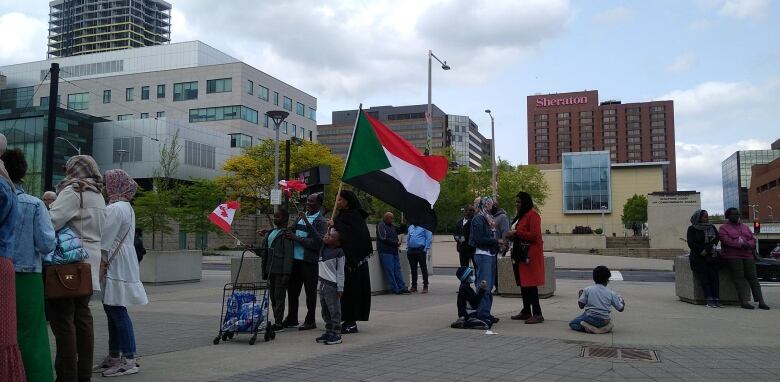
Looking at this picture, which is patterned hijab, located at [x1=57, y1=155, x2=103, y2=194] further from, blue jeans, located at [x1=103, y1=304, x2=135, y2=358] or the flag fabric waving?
the flag fabric waving

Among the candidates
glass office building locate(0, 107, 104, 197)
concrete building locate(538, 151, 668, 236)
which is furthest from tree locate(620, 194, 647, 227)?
glass office building locate(0, 107, 104, 197)

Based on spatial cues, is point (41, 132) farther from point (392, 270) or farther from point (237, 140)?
point (392, 270)

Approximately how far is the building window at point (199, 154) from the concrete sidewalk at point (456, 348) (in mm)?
57220

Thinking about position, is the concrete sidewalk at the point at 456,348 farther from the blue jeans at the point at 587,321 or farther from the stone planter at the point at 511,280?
the stone planter at the point at 511,280

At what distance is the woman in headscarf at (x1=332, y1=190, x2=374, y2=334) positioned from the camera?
820cm

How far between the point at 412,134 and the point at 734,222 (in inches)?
6505

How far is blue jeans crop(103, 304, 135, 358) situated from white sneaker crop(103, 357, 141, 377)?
6 centimetres

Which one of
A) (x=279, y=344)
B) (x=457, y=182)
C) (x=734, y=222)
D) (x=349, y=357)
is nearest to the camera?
(x=349, y=357)

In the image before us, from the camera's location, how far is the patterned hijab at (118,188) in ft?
20.6

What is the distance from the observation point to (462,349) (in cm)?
716

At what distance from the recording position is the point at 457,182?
55656 millimetres

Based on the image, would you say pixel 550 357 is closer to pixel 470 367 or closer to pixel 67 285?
pixel 470 367

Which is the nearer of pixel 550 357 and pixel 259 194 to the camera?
pixel 550 357

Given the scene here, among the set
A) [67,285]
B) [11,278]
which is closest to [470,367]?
[67,285]
